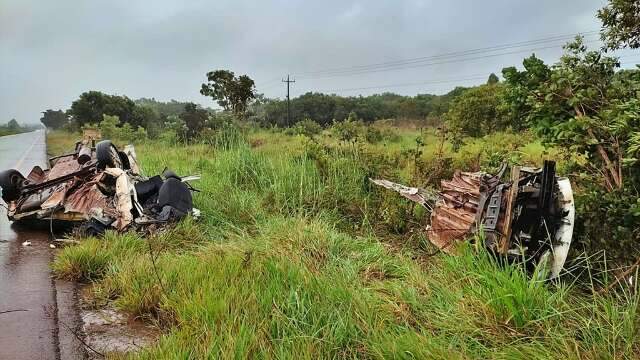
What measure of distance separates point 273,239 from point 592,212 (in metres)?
2.92

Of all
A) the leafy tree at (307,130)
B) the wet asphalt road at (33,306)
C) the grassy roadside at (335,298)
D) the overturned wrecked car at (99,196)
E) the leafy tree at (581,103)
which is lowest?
the wet asphalt road at (33,306)

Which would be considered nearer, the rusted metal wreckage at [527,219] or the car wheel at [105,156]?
the rusted metal wreckage at [527,219]

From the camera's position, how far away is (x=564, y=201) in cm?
429

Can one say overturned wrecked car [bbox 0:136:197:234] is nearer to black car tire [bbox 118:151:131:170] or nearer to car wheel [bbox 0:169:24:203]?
car wheel [bbox 0:169:24:203]

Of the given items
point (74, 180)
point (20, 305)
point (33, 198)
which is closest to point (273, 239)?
point (20, 305)

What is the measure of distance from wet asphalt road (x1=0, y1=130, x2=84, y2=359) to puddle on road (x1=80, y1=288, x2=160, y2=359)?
12 centimetres

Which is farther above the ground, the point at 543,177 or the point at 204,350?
the point at 543,177

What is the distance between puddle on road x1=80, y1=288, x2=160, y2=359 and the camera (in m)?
3.48

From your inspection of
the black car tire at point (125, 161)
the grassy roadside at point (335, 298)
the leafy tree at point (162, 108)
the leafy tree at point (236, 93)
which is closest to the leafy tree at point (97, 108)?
the leafy tree at point (162, 108)

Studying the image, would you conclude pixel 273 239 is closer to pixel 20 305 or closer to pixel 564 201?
pixel 20 305

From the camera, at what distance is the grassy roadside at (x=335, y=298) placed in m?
2.85

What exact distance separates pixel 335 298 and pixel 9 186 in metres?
5.93

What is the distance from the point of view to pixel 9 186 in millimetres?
7258

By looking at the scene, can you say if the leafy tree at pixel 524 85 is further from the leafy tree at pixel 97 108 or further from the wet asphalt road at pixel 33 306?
the leafy tree at pixel 97 108
